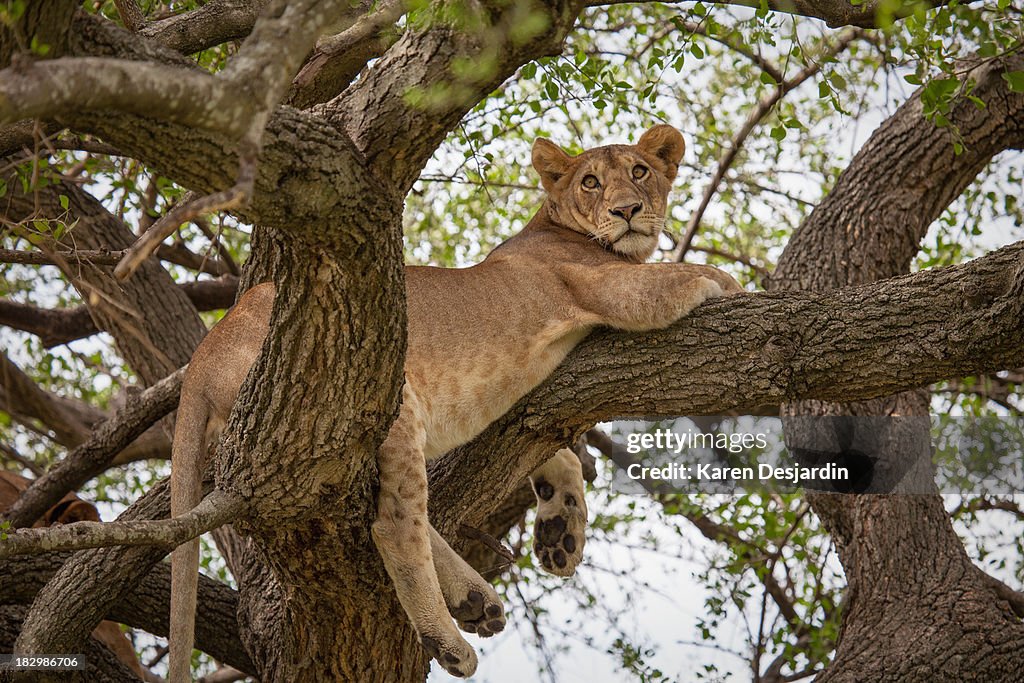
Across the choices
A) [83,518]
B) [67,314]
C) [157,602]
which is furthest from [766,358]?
[67,314]

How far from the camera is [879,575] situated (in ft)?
18.4

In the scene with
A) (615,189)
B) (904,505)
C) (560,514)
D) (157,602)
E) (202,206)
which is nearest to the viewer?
(202,206)

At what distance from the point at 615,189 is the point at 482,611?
79.3 inches

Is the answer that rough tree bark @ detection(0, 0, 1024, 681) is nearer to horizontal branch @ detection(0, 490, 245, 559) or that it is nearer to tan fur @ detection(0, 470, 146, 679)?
horizontal branch @ detection(0, 490, 245, 559)

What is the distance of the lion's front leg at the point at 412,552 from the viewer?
3.91 meters

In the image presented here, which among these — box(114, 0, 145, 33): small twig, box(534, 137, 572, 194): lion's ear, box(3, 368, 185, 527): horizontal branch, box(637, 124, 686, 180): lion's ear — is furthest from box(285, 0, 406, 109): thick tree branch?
box(3, 368, 185, 527): horizontal branch

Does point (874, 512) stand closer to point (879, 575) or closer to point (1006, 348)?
point (879, 575)

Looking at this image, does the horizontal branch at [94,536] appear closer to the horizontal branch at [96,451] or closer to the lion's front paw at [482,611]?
the lion's front paw at [482,611]

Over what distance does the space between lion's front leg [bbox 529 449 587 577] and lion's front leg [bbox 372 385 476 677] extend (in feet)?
2.97

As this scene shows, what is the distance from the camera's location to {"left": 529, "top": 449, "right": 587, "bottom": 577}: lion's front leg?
15.8ft

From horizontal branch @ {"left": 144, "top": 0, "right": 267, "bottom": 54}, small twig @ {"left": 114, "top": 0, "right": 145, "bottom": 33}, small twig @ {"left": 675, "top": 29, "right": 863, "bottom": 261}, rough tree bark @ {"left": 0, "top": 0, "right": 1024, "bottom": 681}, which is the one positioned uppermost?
small twig @ {"left": 675, "top": 29, "right": 863, "bottom": 261}

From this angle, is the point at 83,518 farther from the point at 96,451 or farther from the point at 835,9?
the point at 835,9

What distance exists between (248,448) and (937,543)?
12.1 feet

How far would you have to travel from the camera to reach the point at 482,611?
417cm
